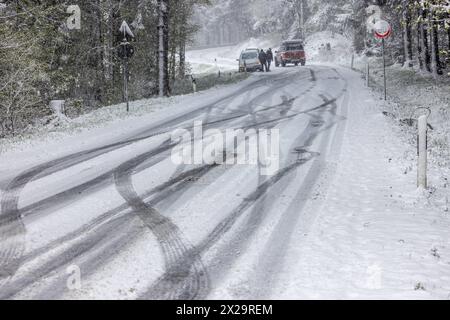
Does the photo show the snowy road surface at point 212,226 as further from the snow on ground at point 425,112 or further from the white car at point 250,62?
the white car at point 250,62

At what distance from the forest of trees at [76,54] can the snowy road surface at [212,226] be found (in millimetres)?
6642

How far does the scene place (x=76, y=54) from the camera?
952 inches

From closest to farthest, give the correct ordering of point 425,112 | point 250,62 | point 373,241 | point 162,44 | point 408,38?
point 373,241
point 425,112
point 162,44
point 408,38
point 250,62

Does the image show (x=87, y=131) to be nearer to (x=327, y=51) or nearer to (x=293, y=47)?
(x=293, y=47)

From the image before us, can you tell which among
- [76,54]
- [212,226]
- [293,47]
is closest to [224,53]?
[293,47]

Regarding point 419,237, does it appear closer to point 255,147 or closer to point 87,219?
point 87,219

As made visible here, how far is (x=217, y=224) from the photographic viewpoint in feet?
21.1

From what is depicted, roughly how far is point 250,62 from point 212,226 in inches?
1208

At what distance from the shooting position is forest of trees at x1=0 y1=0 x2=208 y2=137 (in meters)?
16.9

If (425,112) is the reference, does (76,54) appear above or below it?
above

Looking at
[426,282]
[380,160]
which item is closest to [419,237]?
[426,282]

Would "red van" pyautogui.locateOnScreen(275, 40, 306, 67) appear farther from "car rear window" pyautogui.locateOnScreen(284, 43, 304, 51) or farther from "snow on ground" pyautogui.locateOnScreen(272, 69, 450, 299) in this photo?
"snow on ground" pyautogui.locateOnScreen(272, 69, 450, 299)

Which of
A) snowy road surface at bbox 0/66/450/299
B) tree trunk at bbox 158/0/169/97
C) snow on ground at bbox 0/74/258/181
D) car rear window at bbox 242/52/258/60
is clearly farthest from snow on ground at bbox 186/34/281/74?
snowy road surface at bbox 0/66/450/299

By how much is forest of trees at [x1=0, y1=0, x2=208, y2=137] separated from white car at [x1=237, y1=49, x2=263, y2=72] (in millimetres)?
4910
